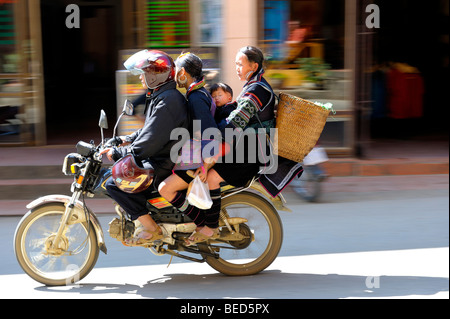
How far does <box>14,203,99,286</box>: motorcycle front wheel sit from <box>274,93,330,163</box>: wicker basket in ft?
5.23

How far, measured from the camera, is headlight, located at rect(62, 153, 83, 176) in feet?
15.3

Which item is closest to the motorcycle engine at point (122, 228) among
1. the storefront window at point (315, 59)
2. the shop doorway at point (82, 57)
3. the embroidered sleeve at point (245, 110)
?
Result: the embroidered sleeve at point (245, 110)

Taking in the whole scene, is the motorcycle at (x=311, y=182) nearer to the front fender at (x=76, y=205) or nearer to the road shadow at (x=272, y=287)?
the road shadow at (x=272, y=287)

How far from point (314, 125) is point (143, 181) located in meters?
1.32

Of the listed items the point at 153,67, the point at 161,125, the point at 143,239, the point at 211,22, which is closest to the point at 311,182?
the point at 211,22

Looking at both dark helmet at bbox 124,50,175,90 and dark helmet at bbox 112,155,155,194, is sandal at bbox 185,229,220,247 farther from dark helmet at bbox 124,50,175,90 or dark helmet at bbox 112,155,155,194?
dark helmet at bbox 124,50,175,90

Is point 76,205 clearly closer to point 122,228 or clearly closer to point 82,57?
point 122,228

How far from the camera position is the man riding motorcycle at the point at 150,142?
4.52 m

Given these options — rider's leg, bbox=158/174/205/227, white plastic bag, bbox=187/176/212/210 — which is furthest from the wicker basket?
rider's leg, bbox=158/174/205/227

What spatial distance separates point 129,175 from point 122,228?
Answer: 0.48 m

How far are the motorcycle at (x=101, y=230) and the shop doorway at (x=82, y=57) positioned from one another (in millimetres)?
8086

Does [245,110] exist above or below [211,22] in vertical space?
below

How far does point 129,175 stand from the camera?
4531 millimetres
